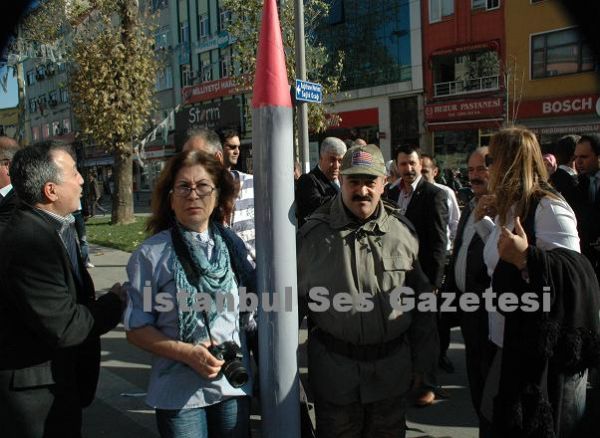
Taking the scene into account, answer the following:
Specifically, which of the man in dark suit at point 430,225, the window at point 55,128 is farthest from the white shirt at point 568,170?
the window at point 55,128

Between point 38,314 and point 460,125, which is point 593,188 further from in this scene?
point 460,125

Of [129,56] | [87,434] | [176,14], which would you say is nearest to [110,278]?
[87,434]

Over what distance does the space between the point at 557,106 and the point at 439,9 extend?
687 cm

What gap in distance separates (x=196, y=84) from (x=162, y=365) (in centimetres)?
3450

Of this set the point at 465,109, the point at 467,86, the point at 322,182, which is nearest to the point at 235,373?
the point at 322,182

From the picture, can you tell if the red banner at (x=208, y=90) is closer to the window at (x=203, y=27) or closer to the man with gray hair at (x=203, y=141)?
the window at (x=203, y=27)

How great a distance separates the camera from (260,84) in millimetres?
1880

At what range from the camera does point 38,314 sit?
1.94 meters

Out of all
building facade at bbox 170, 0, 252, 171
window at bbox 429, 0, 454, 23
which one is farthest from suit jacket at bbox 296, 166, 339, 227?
building facade at bbox 170, 0, 252, 171

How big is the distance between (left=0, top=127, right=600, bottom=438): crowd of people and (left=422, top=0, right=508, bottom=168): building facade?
2075 cm

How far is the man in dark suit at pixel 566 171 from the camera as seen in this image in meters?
4.17

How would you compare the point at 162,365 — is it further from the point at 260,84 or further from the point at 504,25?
the point at 504,25

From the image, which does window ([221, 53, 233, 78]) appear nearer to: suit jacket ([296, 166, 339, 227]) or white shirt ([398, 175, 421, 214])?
suit jacket ([296, 166, 339, 227])

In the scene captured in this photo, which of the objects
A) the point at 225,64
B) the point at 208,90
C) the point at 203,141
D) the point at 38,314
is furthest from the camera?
the point at 208,90
